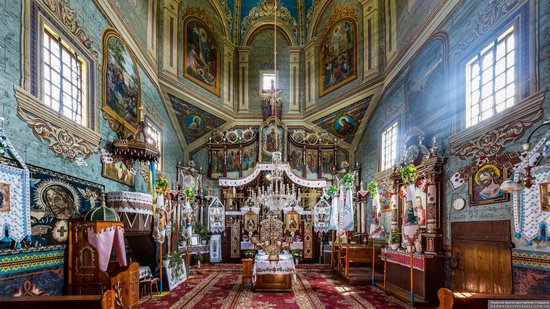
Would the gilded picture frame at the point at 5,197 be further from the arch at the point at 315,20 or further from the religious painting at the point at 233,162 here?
the arch at the point at 315,20

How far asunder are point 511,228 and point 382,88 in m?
8.11

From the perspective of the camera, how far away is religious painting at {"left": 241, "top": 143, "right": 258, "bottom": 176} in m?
17.0

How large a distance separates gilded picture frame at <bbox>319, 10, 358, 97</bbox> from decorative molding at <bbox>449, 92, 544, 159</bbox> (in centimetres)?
742

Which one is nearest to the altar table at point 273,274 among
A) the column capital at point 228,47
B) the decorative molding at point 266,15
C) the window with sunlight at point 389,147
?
the window with sunlight at point 389,147

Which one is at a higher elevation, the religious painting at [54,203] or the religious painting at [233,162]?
the religious painting at [233,162]

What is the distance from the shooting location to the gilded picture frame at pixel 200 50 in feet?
48.0

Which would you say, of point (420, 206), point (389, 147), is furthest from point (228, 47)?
point (420, 206)

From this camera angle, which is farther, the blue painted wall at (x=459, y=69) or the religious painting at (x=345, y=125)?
the religious painting at (x=345, y=125)

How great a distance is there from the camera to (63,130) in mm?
6934

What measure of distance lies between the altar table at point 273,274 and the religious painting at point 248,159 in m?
7.59

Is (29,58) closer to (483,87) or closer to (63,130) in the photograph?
(63,130)

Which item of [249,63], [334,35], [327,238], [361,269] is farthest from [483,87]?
[249,63]

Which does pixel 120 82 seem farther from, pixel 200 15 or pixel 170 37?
pixel 200 15

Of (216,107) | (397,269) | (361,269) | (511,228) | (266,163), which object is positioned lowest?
(361,269)
